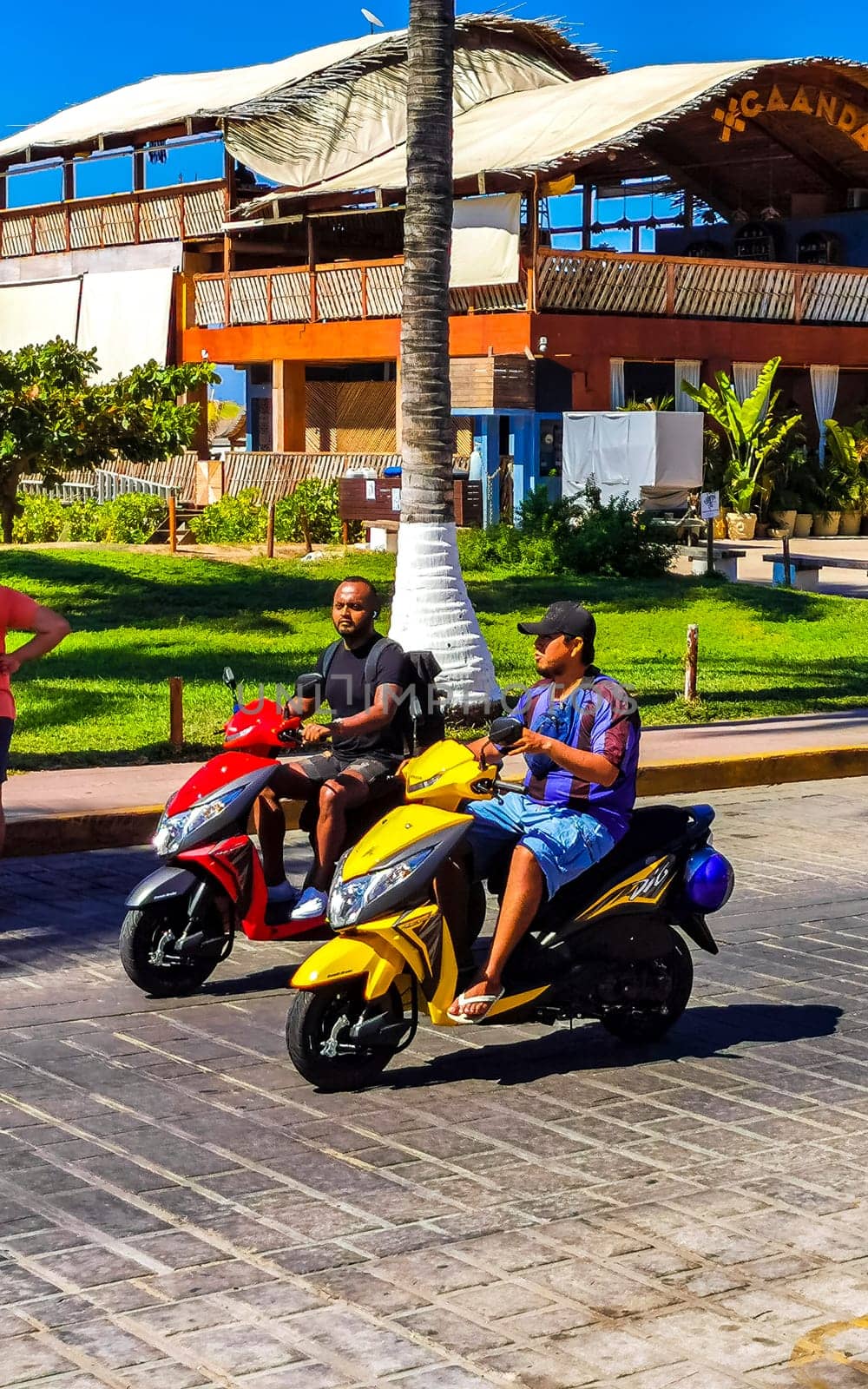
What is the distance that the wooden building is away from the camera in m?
31.8

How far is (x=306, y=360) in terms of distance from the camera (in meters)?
36.2

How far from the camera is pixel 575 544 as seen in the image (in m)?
22.8

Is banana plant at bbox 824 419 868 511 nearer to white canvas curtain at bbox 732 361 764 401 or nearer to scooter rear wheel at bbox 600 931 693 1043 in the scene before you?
white canvas curtain at bbox 732 361 764 401

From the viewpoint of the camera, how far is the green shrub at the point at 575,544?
74.6 ft

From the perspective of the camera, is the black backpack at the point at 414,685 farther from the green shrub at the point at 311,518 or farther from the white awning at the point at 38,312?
the white awning at the point at 38,312

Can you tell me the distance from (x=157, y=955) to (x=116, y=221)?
35.9m

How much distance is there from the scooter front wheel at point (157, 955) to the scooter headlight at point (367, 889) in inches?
54.0

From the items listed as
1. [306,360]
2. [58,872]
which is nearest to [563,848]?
[58,872]

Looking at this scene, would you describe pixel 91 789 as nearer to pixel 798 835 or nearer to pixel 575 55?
pixel 798 835

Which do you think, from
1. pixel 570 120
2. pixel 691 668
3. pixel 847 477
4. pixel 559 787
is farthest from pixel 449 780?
pixel 847 477

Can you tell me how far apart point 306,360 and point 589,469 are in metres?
8.94

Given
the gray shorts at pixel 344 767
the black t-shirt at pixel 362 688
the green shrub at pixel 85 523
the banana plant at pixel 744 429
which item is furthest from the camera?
the banana plant at pixel 744 429

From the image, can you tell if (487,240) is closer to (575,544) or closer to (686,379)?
(686,379)

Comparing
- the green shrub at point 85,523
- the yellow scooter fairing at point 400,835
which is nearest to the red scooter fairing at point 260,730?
the yellow scooter fairing at point 400,835
